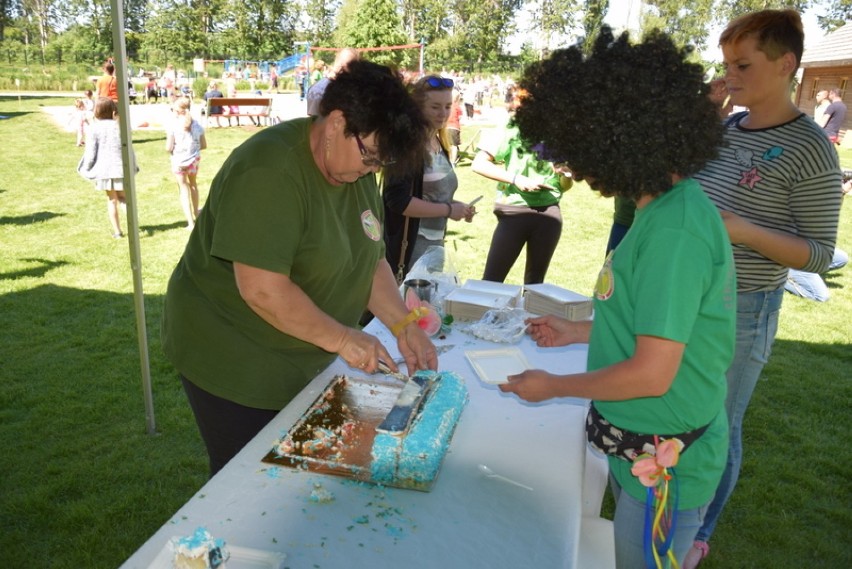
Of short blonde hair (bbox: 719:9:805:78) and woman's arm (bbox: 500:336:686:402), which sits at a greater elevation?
short blonde hair (bbox: 719:9:805:78)

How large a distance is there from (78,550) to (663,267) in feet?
7.86

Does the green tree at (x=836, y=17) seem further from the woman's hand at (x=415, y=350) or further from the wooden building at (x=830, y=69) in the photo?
the woman's hand at (x=415, y=350)

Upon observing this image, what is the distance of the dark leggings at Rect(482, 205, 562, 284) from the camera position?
366 centimetres

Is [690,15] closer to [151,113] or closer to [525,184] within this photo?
[151,113]

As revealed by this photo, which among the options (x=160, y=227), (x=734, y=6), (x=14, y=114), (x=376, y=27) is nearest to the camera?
(x=160, y=227)

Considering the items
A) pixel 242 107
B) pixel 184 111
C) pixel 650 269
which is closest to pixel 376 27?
pixel 242 107

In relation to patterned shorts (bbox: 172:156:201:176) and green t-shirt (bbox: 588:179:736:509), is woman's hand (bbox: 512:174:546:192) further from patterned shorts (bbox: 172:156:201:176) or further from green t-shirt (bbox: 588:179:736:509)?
patterned shorts (bbox: 172:156:201:176)

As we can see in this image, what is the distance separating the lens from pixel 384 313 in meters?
1.90

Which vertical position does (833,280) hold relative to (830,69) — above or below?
below

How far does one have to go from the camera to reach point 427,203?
123 inches

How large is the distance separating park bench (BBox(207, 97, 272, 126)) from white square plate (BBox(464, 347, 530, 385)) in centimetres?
1595

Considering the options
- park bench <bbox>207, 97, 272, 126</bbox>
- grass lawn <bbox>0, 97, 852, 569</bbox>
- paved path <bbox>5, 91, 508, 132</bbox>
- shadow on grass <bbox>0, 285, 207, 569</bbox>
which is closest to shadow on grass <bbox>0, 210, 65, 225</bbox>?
grass lawn <bbox>0, 97, 852, 569</bbox>

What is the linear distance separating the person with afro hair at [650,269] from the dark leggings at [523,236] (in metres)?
2.37

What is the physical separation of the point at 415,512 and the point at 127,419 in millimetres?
2675
